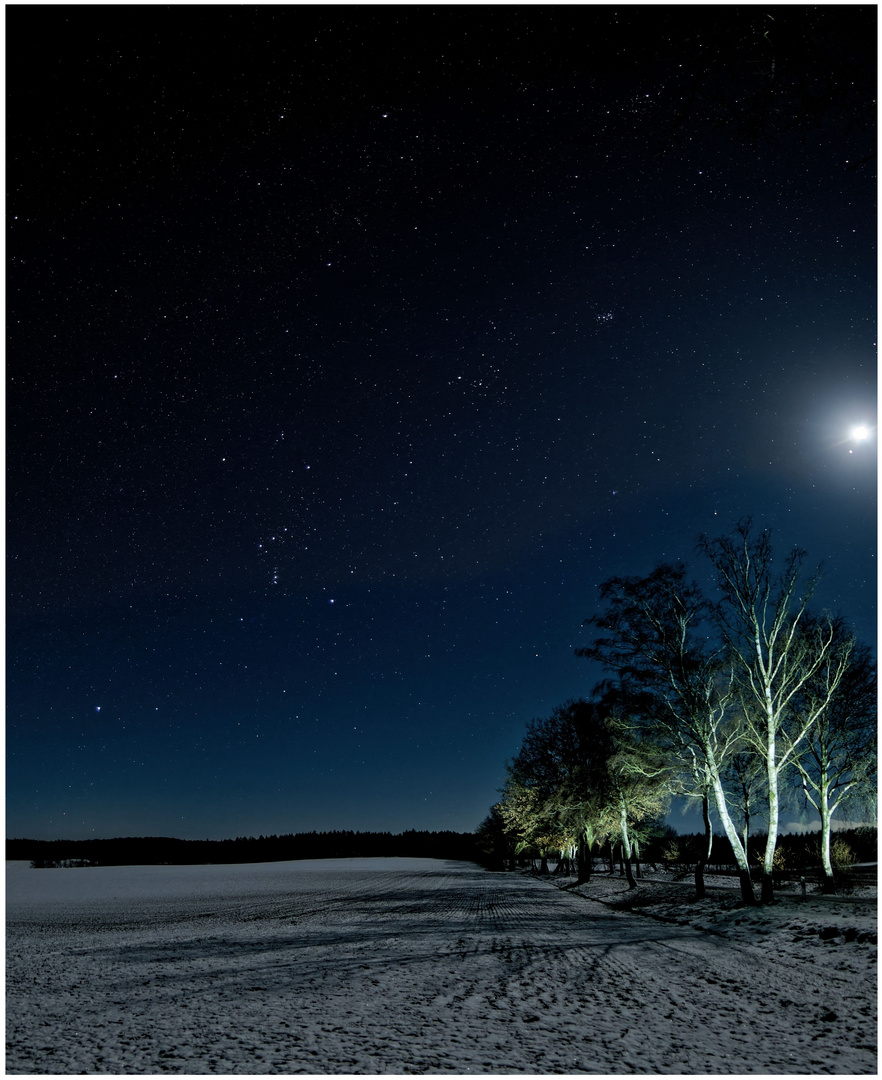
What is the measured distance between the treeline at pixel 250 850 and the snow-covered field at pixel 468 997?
Answer: 5931 inches

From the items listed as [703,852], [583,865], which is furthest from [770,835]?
[583,865]

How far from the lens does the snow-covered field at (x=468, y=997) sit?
7.94 m

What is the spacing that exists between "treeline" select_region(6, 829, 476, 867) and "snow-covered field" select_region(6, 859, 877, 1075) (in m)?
151

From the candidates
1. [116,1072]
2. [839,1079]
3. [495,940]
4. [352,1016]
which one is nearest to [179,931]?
[495,940]

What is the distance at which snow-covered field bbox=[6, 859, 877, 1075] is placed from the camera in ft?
26.0

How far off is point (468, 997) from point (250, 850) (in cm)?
19084

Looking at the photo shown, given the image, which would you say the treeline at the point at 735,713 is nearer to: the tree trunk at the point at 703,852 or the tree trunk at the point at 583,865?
the tree trunk at the point at 703,852

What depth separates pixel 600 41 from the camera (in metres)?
6.39

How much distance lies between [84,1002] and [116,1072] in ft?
17.9

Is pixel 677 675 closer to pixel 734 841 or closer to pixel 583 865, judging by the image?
pixel 734 841

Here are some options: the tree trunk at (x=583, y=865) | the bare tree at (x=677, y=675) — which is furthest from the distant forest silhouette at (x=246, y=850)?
the bare tree at (x=677, y=675)

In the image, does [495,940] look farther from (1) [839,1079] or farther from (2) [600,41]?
(2) [600,41]

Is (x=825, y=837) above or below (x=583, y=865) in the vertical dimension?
above

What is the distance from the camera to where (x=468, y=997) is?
36.9ft
